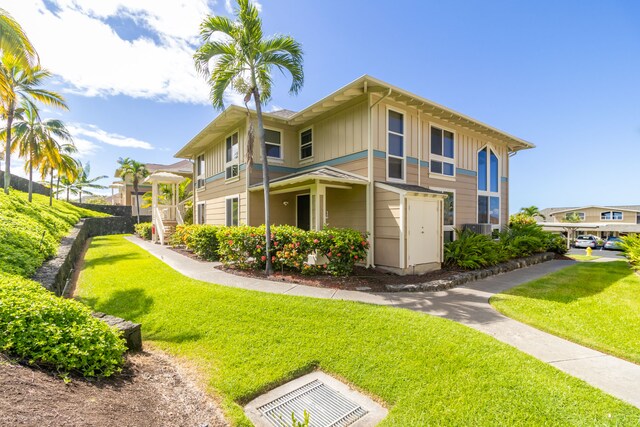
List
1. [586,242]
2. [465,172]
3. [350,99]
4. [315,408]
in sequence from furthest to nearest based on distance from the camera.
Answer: [586,242] < [465,172] < [350,99] < [315,408]

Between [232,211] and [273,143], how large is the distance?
371 centimetres

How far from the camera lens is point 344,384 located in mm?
3105

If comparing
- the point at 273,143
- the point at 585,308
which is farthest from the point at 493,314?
the point at 273,143

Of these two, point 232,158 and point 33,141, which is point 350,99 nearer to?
point 232,158

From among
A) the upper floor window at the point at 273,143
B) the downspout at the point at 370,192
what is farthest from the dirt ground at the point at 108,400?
the upper floor window at the point at 273,143

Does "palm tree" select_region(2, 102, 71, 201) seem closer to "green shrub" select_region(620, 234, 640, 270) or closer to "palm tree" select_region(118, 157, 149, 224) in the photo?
"palm tree" select_region(118, 157, 149, 224)

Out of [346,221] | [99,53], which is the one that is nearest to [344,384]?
[346,221]

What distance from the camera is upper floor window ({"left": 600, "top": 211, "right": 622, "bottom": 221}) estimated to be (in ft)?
130

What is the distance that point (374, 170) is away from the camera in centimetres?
881

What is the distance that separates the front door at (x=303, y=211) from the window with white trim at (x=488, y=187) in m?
8.36

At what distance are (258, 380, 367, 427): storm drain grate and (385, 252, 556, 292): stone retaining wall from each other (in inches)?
154

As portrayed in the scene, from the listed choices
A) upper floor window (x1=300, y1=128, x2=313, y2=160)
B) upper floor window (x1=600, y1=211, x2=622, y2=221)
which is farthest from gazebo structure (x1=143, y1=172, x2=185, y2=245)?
upper floor window (x1=600, y1=211, x2=622, y2=221)

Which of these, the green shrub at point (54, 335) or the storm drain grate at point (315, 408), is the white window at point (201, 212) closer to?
the green shrub at point (54, 335)

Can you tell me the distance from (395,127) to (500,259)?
612 centimetres
